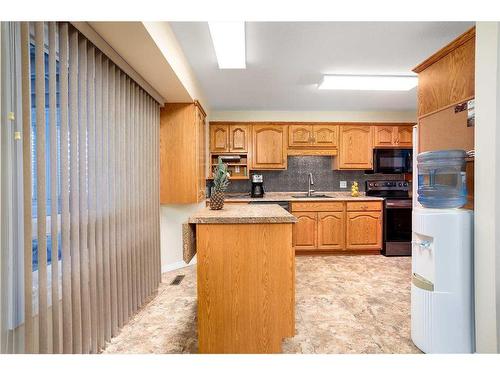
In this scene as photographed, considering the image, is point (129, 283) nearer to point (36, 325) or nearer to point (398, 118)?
point (36, 325)

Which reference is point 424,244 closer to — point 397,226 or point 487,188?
Answer: point 487,188

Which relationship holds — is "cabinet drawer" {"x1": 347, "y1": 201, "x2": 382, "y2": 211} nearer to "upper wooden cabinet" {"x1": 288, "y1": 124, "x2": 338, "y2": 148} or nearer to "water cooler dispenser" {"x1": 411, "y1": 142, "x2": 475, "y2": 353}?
"upper wooden cabinet" {"x1": 288, "y1": 124, "x2": 338, "y2": 148}

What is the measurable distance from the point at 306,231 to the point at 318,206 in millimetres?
467

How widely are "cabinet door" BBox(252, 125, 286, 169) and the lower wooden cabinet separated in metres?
0.90

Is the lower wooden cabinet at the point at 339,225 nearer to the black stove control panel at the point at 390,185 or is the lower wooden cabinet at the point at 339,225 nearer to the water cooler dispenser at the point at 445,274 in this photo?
the black stove control panel at the point at 390,185

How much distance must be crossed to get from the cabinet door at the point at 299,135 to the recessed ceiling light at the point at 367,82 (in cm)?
128

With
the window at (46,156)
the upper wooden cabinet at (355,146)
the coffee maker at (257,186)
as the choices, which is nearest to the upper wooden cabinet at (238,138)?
the coffee maker at (257,186)

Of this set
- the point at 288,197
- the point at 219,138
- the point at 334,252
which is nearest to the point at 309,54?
the point at 219,138

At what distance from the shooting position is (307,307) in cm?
230

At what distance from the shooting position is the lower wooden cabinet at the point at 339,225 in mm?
3998

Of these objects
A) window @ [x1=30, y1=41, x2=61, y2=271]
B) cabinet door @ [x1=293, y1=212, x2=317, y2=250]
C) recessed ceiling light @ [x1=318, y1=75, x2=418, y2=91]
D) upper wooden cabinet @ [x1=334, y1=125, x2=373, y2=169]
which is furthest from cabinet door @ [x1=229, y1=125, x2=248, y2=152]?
window @ [x1=30, y1=41, x2=61, y2=271]

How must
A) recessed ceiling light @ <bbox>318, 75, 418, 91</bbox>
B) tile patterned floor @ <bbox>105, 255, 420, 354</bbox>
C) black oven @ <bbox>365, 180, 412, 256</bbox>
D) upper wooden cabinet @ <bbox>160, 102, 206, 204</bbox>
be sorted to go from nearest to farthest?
tile patterned floor @ <bbox>105, 255, 420, 354</bbox> < recessed ceiling light @ <bbox>318, 75, 418, 91</bbox> < upper wooden cabinet @ <bbox>160, 102, 206, 204</bbox> < black oven @ <bbox>365, 180, 412, 256</bbox>

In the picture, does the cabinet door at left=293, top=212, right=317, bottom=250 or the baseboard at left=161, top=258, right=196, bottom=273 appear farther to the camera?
the cabinet door at left=293, top=212, right=317, bottom=250

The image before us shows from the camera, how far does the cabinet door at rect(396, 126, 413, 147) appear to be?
4379mm
